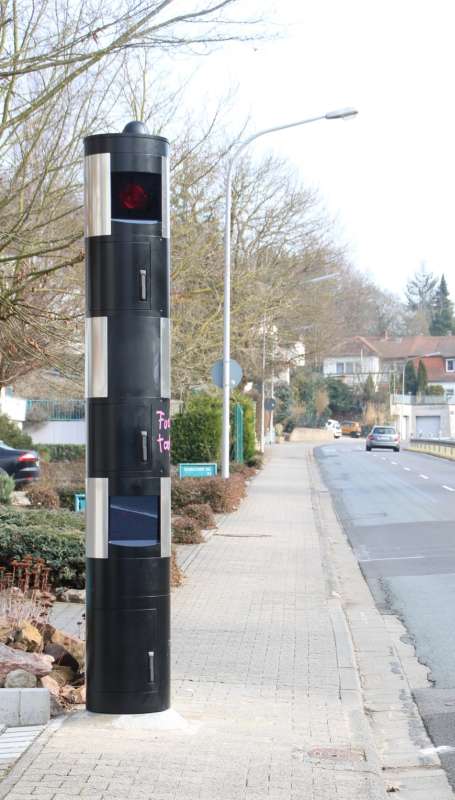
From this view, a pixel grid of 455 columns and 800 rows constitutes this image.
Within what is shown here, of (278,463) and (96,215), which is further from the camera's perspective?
(278,463)

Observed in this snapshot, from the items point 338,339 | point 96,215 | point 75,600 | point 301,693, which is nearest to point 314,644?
point 301,693

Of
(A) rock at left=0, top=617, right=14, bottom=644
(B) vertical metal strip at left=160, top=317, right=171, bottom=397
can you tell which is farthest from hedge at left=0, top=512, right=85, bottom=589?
(B) vertical metal strip at left=160, top=317, right=171, bottom=397

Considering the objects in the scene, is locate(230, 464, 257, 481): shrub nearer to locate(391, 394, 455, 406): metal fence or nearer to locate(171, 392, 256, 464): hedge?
locate(171, 392, 256, 464): hedge

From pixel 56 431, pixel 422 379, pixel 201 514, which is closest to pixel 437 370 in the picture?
pixel 422 379

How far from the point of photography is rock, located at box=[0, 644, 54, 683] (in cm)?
670

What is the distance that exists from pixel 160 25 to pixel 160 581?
13.9 feet

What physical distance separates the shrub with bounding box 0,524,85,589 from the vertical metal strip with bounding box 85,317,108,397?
16.7ft

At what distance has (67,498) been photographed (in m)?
20.9

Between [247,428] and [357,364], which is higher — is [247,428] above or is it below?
below

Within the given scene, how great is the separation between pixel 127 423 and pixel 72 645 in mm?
1944

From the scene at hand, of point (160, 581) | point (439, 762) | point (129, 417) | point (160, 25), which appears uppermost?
point (160, 25)

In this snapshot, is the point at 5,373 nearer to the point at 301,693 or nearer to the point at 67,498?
the point at 67,498

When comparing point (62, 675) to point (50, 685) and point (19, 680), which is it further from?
point (19, 680)

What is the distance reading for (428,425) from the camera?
11744cm
